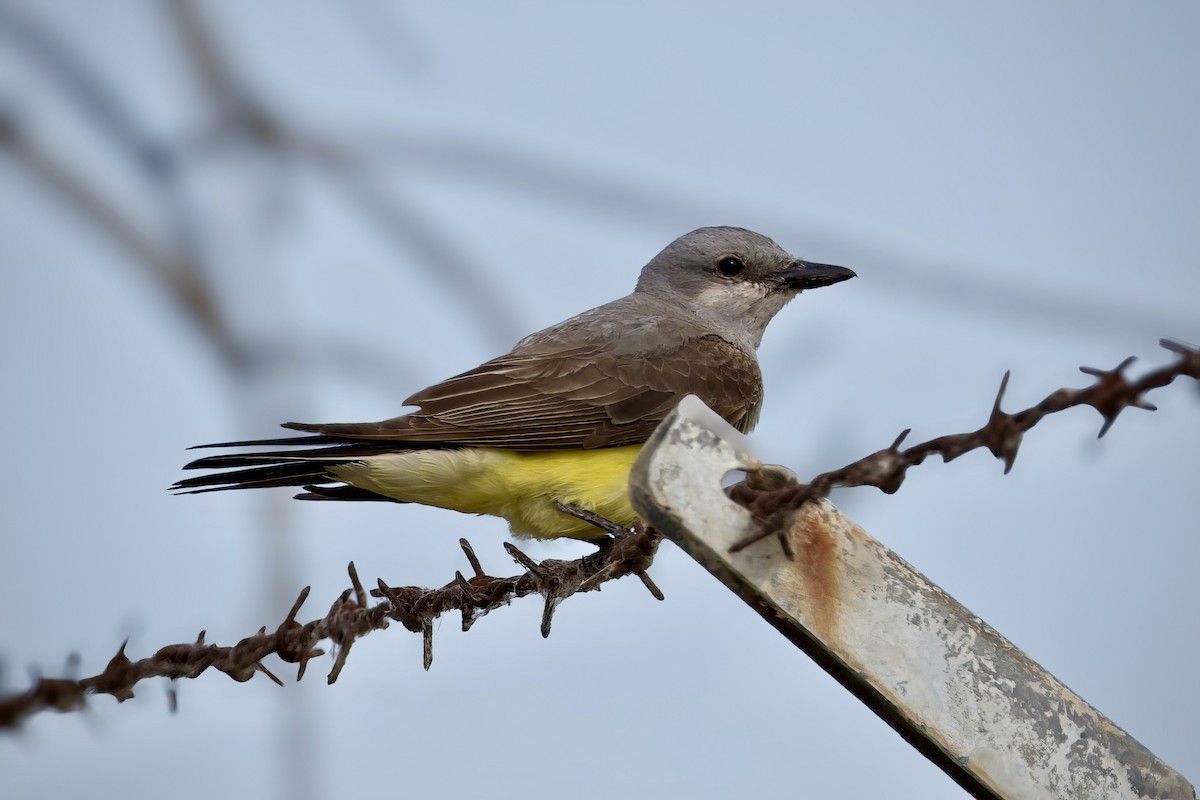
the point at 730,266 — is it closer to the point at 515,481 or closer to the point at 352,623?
the point at 515,481

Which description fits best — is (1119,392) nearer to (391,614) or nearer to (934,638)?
(934,638)

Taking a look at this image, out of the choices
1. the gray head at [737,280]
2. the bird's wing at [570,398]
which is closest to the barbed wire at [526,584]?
the bird's wing at [570,398]

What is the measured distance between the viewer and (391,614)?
3.44 metres

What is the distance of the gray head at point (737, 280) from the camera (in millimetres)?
6449

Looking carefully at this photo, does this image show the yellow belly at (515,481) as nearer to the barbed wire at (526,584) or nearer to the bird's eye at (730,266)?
the barbed wire at (526,584)

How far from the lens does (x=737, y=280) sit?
655 centimetres

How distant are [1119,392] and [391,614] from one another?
218 centimetres

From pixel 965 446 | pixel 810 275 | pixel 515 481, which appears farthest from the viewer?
pixel 810 275

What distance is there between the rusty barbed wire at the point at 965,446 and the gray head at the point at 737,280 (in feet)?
13.6

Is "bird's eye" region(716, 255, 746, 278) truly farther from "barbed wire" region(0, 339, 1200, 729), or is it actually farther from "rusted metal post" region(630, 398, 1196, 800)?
"rusted metal post" region(630, 398, 1196, 800)

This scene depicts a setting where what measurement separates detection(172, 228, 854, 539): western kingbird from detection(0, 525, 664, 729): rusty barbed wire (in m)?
0.52

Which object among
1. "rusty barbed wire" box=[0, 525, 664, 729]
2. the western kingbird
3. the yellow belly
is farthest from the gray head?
"rusty barbed wire" box=[0, 525, 664, 729]

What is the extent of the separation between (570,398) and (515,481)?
1.56 ft

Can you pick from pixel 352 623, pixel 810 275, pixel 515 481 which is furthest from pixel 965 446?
pixel 810 275
